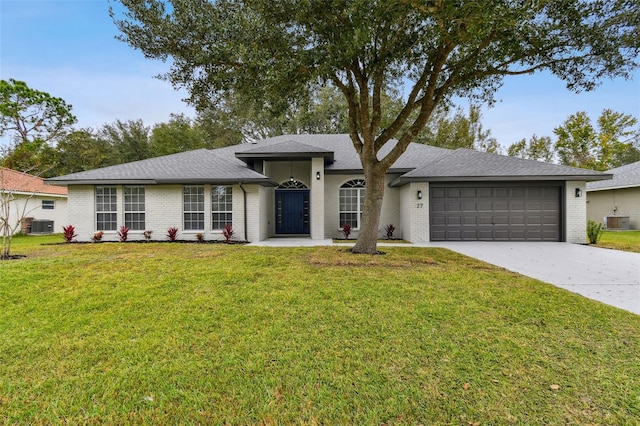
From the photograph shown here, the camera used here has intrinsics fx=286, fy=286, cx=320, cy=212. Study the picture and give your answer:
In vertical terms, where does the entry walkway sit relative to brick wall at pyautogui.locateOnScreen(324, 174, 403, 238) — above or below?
below

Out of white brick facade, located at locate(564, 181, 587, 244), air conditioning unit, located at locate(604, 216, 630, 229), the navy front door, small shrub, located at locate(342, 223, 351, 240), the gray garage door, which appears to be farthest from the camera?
air conditioning unit, located at locate(604, 216, 630, 229)

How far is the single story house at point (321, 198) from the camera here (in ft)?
36.7

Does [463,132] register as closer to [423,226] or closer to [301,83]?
[423,226]

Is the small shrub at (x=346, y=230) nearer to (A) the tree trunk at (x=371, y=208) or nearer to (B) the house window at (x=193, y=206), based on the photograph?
(A) the tree trunk at (x=371, y=208)

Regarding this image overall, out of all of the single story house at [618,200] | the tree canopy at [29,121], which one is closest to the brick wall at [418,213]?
the single story house at [618,200]

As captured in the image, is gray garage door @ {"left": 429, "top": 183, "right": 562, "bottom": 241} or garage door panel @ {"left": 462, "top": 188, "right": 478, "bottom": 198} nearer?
gray garage door @ {"left": 429, "top": 183, "right": 562, "bottom": 241}

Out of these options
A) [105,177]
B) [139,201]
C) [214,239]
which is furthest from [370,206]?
[105,177]

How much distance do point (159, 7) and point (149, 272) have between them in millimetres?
6082

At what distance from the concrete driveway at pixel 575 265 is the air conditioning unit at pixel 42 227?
2208 cm

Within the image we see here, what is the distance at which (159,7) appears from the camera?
6684mm

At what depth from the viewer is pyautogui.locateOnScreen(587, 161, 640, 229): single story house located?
667 inches

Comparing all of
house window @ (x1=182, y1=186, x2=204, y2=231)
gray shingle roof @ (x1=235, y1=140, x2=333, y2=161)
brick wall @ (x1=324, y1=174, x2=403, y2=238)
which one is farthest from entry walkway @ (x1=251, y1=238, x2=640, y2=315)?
house window @ (x1=182, y1=186, x2=204, y2=231)

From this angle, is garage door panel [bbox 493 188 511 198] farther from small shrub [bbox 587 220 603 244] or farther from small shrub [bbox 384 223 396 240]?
small shrub [bbox 384 223 396 240]

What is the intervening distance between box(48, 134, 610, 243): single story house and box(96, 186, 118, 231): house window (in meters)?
0.04
